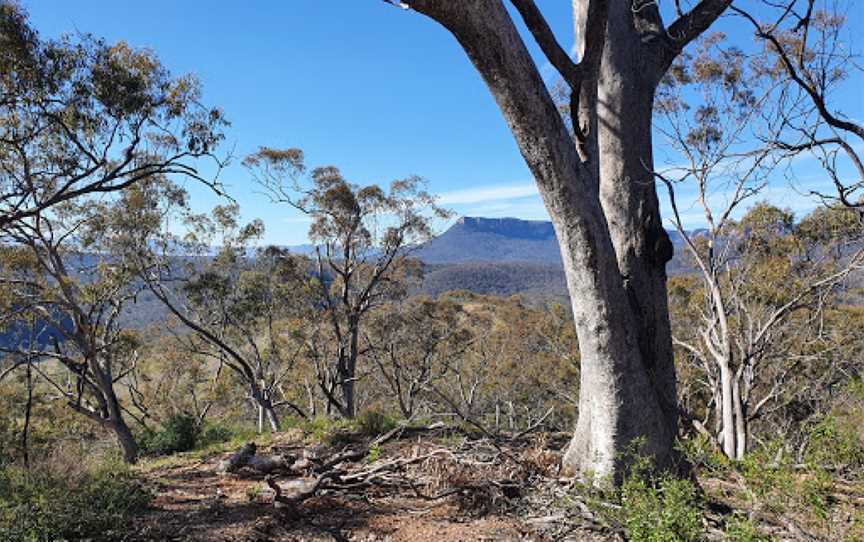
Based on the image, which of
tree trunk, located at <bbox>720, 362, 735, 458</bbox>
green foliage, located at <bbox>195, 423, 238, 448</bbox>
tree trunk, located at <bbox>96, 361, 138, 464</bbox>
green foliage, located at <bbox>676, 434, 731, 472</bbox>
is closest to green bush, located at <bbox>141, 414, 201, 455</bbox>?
green foliage, located at <bbox>195, 423, 238, 448</bbox>

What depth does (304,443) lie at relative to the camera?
6301 millimetres

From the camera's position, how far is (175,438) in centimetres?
998

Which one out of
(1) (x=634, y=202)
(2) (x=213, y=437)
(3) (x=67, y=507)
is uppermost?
(1) (x=634, y=202)

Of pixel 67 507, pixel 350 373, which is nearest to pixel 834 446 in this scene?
pixel 67 507

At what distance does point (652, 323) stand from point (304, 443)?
4.22m

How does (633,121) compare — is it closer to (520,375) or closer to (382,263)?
(382,263)

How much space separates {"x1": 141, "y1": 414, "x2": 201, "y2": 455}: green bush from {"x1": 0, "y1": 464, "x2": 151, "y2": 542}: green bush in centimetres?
551

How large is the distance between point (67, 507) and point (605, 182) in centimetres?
385

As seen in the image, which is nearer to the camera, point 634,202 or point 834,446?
point 834,446

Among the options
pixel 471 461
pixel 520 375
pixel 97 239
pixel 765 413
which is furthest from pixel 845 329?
pixel 97 239

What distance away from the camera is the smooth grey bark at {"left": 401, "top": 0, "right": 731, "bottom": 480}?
2818 mm

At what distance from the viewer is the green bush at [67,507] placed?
315 centimetres

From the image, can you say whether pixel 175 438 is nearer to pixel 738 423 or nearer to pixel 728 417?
pixel 728 417

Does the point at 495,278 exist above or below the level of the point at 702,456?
above
